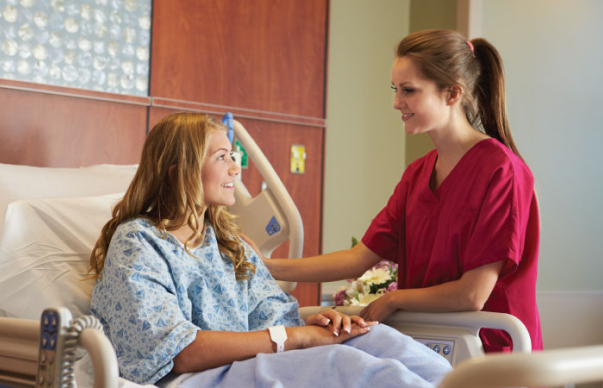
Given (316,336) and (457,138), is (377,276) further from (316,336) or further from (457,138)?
(316,336)

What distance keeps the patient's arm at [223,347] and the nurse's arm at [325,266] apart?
0.52 metres

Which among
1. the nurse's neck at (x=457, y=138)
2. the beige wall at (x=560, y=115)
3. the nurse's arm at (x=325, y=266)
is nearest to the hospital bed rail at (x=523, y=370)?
the nurse's neck at (x=457, y=138)

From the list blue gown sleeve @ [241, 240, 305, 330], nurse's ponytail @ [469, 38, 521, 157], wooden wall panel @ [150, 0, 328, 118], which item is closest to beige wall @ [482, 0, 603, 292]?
wooden wall panel @ [150, 0, 328, 118]

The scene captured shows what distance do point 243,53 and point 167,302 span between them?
81.3 inches

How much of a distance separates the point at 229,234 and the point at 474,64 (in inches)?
33.3

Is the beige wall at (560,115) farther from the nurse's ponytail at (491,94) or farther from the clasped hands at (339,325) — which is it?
the clasped hands at (339,325)

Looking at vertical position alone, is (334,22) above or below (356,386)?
above

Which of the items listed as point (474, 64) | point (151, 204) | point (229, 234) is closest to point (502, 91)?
point (474, 64)

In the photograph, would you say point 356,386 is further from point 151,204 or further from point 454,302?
point 151,204

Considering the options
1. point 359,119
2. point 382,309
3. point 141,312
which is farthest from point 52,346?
point 359,119

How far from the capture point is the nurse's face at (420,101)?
6.17ft

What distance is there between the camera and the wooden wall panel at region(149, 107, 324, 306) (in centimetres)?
335

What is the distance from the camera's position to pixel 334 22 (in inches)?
158


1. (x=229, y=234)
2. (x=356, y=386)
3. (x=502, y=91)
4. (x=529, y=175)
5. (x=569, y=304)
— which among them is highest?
(x=502, y=91)
